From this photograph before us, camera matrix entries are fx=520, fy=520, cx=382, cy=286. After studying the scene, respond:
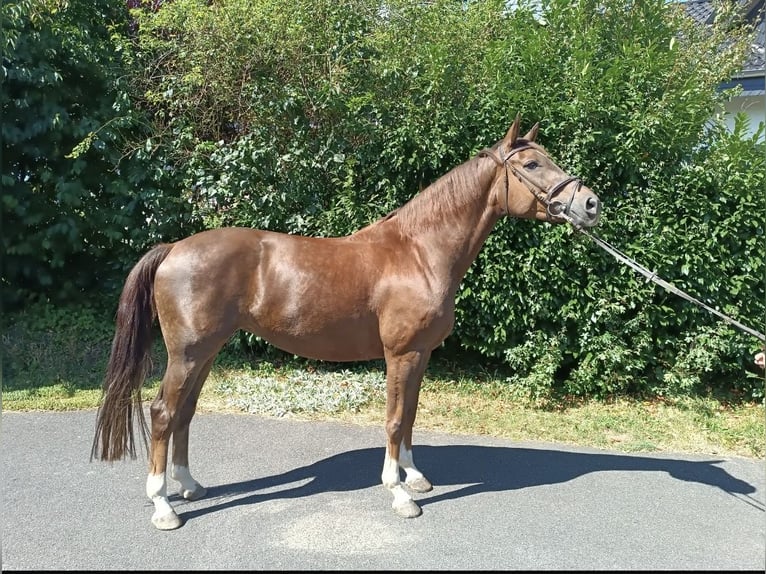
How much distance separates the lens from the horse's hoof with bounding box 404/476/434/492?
136 inches

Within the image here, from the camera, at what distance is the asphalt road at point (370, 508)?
2670mm

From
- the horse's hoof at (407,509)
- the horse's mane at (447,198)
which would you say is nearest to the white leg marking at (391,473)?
the horse's hoof at (407,509)

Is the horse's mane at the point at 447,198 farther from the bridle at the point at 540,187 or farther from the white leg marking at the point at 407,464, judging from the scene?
the white leg marking at the point at 407,464

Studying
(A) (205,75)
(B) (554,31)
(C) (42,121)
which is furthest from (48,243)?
(B) (554,31)

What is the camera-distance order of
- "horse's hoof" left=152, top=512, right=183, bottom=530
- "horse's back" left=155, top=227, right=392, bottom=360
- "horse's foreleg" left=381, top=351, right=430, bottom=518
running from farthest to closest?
"horse's foreleg" left=381, top=351, right=430, bottom=518 < "horse's back" left=155, top=227, right=392, bottom=360 < "horse's hoof" left=152, top=512, right=183, bottom=530

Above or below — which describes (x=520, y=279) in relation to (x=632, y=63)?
below

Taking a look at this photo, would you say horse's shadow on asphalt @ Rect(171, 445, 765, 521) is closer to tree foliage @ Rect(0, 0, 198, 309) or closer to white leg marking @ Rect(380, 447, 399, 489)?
white leg marking @ Rect(380, 447, 399, 489)

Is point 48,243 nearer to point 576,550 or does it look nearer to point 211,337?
point 211,337

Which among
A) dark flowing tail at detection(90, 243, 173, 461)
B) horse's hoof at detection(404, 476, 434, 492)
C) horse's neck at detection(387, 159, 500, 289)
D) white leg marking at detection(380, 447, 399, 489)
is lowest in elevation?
horse's hoof at detection(404, 476, 434, 492)

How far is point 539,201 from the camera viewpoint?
10.5 ft

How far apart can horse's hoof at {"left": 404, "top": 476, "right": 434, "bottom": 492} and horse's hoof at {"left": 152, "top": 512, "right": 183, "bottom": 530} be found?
1435 mm

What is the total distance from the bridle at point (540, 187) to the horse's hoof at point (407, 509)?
6.28ft

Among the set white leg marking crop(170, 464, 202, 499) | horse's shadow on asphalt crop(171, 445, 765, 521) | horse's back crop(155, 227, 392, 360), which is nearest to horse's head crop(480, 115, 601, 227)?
horse's back crop(155, 227, 392, 360)

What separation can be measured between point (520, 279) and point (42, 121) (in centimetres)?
558
